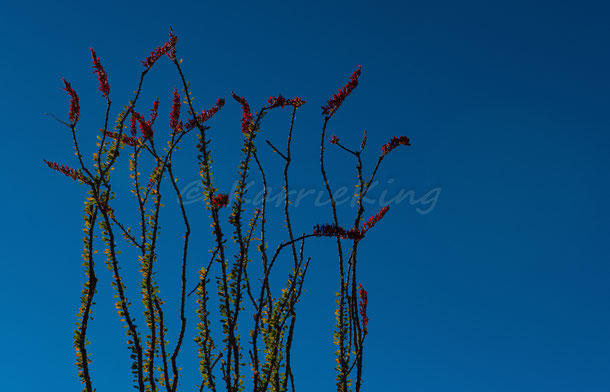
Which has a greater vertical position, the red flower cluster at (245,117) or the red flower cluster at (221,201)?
the red flower cluster at (245,117)

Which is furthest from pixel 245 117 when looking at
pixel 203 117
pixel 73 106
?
pixel 73 106

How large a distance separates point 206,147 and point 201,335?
131 centimetres

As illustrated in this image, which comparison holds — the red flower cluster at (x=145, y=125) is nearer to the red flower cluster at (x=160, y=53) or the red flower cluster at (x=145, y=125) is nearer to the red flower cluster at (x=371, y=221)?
the red flower cluster at (x=160, y=53)

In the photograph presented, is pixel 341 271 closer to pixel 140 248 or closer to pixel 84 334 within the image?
pixel 140 248

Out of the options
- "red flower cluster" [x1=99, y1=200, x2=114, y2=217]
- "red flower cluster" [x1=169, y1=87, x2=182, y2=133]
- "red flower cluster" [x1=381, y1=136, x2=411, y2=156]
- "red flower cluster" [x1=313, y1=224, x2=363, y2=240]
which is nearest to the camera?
"red flower cluster" [x1=313, y1=224, x2=363, y2=240]

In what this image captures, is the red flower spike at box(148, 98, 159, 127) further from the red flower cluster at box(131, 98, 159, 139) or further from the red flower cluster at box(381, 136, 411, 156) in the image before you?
the red flower cluster at box(381, 136, 411, 156)

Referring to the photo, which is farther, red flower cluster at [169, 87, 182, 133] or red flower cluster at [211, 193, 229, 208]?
red flower cluster at [169, 87, 182, 133]

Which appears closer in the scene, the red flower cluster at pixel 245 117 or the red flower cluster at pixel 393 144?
the red flower cluster at pixel 245 117

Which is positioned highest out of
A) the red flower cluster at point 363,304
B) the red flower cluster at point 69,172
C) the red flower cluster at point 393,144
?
the red flower cluster at point 393,144

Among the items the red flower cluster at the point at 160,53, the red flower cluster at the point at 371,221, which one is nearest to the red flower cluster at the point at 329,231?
the red flower cluster at the point at 371,221

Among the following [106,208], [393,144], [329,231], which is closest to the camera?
[329,231]

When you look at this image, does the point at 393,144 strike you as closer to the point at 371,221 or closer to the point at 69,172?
the point at 371,221

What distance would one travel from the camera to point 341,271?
382cm

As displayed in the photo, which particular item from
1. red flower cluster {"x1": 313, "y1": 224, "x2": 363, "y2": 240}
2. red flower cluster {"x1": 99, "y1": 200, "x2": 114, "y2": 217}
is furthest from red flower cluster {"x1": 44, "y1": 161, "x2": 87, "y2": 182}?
red flower cluster {"x1": 313, "y1": 224, "x2": 363, "y2": 240}
